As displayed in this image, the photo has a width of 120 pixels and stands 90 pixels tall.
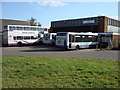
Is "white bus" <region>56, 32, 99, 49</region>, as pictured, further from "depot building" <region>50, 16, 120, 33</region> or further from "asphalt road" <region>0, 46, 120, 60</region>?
"depot building" <region>50, 16, 120, 33</region>

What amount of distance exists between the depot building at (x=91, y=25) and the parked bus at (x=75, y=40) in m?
12.3

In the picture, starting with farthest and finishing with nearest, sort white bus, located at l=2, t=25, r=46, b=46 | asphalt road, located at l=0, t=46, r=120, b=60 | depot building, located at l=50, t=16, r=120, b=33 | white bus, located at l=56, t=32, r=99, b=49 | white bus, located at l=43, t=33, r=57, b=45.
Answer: depot building, located at l=50, t=16, r=120, b=33
white bus, located at l=43, t=33, r=57, b=45
white bus, located at l=2, t=25, r=46, b=46
white bus, located at l=56, t=32, r=99, b=49
asphalt road, located at l=0, t=46, r=120, b=60

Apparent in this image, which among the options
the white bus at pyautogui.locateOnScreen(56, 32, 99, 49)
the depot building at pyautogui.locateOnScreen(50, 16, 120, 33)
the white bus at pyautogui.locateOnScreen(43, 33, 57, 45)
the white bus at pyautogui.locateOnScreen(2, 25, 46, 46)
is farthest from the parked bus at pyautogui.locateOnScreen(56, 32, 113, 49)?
the depot building at pyautogui.locateOnScreen(50, 16, 120, 33)

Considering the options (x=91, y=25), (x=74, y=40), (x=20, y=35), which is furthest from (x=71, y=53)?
(x=91, y=25)

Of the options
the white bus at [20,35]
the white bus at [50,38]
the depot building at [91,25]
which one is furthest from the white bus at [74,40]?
the depot building at [91,25]

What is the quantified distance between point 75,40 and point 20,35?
13012mm

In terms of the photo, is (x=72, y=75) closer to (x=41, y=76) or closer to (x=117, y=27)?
(x=41, y=76)

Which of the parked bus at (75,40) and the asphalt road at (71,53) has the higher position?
the parked bus at (75,40)

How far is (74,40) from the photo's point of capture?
22.5 meters

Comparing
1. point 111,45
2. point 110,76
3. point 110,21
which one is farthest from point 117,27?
point 110,76

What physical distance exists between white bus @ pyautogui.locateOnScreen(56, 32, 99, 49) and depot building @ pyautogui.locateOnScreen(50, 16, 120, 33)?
1295 cm

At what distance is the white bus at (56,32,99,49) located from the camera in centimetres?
2161

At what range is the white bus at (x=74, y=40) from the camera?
21.6 m

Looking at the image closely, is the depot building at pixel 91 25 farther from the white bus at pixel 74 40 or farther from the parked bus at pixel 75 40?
the white bus at pixel 74 40
